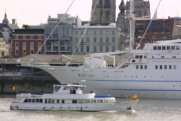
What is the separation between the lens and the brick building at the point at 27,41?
87.1 m

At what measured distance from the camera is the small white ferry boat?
1453 inches

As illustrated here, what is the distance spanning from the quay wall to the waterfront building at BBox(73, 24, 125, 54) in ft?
92.1

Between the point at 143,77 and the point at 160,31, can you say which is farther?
the point at 160,31

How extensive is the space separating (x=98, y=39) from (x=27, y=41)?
1516 centimetres

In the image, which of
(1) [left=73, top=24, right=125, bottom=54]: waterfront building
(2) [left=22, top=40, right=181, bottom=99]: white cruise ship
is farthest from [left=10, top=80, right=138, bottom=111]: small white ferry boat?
(1) [left=73, top=24, right=125, bottom=54]: waterfront building

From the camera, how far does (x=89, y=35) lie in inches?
3238

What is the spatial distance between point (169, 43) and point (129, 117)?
16.0 m

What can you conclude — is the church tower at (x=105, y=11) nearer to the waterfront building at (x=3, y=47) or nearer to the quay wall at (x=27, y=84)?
the waterfront building at (x=3, y=47)

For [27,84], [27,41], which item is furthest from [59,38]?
[27,84]

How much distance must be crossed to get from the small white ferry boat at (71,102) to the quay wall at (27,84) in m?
16.7

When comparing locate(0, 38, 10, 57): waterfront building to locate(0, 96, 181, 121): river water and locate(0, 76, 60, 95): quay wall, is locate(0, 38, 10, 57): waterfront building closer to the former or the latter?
locate(0, 76, 60, 95): quay wall

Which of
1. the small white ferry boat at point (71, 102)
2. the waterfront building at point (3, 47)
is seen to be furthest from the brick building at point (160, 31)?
the small white ferry boat at point (71, 102)

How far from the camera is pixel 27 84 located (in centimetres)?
5497

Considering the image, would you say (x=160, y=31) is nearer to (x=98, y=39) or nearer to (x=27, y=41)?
(x=98, y=39)
